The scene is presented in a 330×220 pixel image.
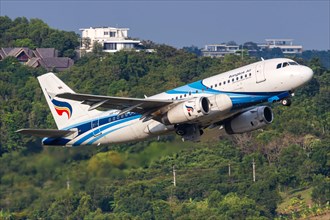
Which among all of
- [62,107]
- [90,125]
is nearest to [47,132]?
[90,125]

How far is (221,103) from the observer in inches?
2992

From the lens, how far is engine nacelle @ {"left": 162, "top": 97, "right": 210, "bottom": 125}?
76.3 meters

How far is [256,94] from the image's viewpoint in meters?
76.9

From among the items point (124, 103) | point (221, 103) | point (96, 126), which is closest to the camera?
point (221, 103)

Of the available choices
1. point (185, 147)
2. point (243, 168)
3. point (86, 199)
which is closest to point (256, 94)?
point (185, 147)

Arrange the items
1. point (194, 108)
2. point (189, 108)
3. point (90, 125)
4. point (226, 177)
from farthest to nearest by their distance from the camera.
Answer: point (226, 177) < point (90, 125) < point (189, 108) < point (194, 108)

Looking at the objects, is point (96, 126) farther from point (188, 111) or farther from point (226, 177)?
point (226, 177)

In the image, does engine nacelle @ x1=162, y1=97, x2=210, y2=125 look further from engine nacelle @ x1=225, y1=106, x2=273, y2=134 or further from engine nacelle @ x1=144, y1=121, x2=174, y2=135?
engine nacelle @ x1=225, y1=106, x2=273, y2=134

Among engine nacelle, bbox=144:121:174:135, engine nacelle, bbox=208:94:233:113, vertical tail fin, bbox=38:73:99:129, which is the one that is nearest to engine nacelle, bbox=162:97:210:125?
engine nacelle, bbox=208:94:233:113

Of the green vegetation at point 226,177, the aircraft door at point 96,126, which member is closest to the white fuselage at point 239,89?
the aircraft door at point 96,126

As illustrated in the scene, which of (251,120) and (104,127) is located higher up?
(251,120)

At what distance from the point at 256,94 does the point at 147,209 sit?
230 feet

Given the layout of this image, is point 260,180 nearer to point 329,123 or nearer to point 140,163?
point 329,123

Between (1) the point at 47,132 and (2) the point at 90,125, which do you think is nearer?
(1) the point at 47,132
